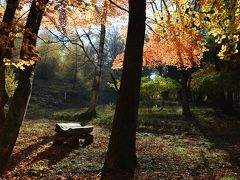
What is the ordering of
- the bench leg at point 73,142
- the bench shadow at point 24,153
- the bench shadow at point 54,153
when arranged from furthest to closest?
1. the bench leg at point 73,142
2. the bench shadow at point 54,153
3. the bench shadow at point 24,153

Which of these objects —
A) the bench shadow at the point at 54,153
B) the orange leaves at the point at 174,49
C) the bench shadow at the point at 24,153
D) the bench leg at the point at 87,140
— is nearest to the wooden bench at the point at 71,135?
the bench leg at the point at 87,140

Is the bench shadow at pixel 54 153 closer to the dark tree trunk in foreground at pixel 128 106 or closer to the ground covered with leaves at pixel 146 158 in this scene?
the ground covered with leaves at pixel 146 158

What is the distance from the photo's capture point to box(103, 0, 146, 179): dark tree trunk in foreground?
27.6 feet

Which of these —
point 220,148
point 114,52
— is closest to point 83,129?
point 220,148

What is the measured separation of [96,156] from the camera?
35.6ft

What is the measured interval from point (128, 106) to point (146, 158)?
2841 millimetres

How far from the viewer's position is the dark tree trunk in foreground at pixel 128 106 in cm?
840

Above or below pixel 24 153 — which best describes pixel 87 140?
above

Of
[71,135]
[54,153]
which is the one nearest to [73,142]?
[71,135]

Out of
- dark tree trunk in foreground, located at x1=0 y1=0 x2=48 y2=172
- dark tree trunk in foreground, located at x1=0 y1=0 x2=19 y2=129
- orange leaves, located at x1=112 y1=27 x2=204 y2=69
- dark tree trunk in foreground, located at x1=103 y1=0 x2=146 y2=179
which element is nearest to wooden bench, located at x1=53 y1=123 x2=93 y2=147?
dark tree trunk in foreground, located at x1=0 y1=0 x2=19 y2=129

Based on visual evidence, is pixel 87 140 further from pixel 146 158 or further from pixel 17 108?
pixel 17 108

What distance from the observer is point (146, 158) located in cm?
1039

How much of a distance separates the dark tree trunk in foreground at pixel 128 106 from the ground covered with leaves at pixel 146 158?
19.4 inches

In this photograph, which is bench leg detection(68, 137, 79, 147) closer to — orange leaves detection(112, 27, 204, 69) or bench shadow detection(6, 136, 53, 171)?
bench shadow detection(6, 136, 53, 171)
